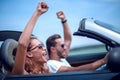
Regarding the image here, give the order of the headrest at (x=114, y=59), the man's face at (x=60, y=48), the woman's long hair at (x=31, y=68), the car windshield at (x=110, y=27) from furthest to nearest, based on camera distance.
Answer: the man's face at (x=60, y=48) → the woman's long hair at (x=31, y=68) → the car windshield at (x=110, y=27) → the headrest at (x=114, y=59)

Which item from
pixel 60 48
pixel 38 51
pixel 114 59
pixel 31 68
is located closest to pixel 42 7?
pixel 38 51

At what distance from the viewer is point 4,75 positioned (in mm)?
2846

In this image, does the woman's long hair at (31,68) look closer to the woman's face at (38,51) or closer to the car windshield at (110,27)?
the woman's face at (38,51)

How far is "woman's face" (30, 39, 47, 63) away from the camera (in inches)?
125

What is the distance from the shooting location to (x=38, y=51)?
126 inches

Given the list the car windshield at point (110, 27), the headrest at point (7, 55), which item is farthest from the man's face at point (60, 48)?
the car windshield at point (110, 27)

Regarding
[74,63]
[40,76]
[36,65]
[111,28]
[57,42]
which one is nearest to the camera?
[40,76]

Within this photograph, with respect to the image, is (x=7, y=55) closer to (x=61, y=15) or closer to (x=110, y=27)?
(x=110, y=27)

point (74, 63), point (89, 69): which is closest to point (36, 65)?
point (89, 69)

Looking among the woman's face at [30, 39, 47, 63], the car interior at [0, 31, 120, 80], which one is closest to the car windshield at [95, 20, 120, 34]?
the car interior at [0, 31, 120, 80]

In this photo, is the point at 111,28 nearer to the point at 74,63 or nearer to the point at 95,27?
the point at 95,27

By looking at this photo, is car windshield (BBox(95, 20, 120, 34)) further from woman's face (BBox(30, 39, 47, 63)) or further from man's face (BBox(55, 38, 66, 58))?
man's face (BBox(55, 38, 66, 58))

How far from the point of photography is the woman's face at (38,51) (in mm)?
3174

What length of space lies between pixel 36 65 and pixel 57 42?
111 cm
